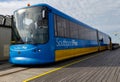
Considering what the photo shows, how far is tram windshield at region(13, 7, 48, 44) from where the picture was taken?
1020 centimetres

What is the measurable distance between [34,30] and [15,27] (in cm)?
141

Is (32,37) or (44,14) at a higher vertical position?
(44,14)

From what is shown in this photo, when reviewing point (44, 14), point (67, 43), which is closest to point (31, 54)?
point (44, 14)

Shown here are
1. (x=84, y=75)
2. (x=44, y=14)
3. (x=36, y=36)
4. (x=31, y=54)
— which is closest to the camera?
(x=84, y=75)

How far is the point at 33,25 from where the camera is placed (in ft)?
33.9

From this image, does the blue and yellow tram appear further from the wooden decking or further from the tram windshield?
the wooden decking

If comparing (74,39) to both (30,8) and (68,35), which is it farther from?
(30,8)

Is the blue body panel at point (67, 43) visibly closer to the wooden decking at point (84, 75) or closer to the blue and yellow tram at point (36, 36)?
the blue and yellow tram at point (36, 36)

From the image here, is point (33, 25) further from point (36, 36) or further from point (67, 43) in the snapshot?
point (67, 43)

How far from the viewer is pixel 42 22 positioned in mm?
10375

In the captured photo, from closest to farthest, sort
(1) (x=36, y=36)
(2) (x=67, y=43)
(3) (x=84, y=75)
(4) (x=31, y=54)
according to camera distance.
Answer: (3) (x=84, y=75) → (4) (x=31, y=54) → (1) (x=36, y=36) → (2) (x=67, y=43)

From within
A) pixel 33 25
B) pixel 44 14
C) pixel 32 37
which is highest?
pixel 44 14

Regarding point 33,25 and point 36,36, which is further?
point 33,25

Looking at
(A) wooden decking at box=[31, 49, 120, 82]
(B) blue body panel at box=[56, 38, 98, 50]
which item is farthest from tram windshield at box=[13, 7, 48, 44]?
(A) wooden decking at box=[31, 49, 120, 82]
